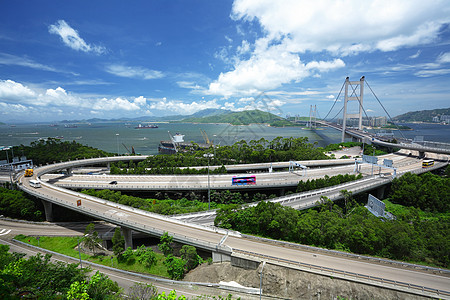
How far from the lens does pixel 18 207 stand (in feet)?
104


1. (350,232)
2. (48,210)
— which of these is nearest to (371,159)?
(350,232)

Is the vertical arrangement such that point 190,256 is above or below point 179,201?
above

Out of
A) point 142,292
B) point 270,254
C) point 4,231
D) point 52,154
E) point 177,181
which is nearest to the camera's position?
point 142,292

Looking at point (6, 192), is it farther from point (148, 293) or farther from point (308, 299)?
point (308, 299)

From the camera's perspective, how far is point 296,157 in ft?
190

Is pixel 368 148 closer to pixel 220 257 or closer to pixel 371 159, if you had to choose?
pixel 371 159

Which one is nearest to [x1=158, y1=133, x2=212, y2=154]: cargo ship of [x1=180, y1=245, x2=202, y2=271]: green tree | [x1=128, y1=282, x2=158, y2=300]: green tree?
[x1=180, y1=245, x2=202, y2=271]: green tree

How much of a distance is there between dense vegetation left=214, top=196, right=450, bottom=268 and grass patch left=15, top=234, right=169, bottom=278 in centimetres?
691

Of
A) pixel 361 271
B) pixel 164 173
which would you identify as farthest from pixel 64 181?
pixel 361 271

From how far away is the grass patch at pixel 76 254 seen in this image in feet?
65.9

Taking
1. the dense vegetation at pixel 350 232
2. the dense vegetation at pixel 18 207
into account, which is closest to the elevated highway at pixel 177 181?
the dense vegetation at pixel 18 207

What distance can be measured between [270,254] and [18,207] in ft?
119

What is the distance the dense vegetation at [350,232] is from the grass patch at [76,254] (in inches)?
272

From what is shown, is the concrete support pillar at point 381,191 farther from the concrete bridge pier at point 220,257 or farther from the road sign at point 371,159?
the concrete bridge pier at point 220,257
